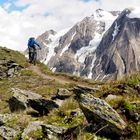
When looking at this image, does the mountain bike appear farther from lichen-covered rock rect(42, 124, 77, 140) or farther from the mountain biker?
lichen-covered rock rect(42, 124, 77, 140)

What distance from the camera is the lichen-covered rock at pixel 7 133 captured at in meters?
17.0

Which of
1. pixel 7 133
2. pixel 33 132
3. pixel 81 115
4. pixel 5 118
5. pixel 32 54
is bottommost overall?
pixel 7 133

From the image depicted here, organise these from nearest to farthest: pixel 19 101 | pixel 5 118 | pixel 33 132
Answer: pixel 33 132
pixel 5 118
pixel 19 101

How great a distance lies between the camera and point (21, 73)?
59656 mm

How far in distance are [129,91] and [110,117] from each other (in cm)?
369

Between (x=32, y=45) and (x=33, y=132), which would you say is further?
(x=32, y=45)

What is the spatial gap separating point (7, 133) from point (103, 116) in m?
4.97

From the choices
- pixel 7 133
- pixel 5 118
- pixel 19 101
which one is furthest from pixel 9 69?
pixel 7 133

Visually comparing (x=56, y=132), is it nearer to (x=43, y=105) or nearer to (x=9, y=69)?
(x=43, y=105)

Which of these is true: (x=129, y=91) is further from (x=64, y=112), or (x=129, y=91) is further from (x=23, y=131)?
(x=23, y=131)

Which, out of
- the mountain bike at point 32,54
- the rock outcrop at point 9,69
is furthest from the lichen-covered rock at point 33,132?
the rock outcrop at point 9,69

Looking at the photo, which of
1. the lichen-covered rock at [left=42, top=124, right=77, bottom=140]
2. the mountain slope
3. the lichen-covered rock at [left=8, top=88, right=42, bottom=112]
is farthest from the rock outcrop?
the lichen-covered rock at [left=42, top=124, right=77, bottom=140]

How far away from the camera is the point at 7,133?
17.4 meters

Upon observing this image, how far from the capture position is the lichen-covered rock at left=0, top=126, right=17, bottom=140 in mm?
17047
